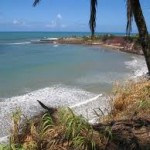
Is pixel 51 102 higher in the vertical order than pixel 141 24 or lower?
lower

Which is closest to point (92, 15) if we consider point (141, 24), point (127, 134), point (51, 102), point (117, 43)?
point (141, 24)

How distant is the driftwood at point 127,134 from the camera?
20.0ft

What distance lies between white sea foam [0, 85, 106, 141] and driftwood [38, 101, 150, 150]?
13.1 feet

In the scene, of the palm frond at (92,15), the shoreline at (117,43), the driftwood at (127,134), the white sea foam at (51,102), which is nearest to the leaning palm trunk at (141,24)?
the palm frond at (92,15)

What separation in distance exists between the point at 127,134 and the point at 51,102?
855cm

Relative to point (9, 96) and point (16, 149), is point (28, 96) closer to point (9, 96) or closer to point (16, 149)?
point (9, 96)

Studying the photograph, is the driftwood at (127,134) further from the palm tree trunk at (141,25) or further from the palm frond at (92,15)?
the palm frond at (92,15)

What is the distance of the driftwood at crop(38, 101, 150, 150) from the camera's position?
609cm

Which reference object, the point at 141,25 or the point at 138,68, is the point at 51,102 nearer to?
the point at 141,25

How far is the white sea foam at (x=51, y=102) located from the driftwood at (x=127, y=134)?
3.99 meters

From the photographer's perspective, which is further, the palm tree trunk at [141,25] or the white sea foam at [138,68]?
the white sea foam at [138,68]

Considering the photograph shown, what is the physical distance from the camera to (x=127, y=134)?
643 centimetres

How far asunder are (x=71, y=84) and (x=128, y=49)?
30.6 meters

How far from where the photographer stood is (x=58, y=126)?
21.4ft
